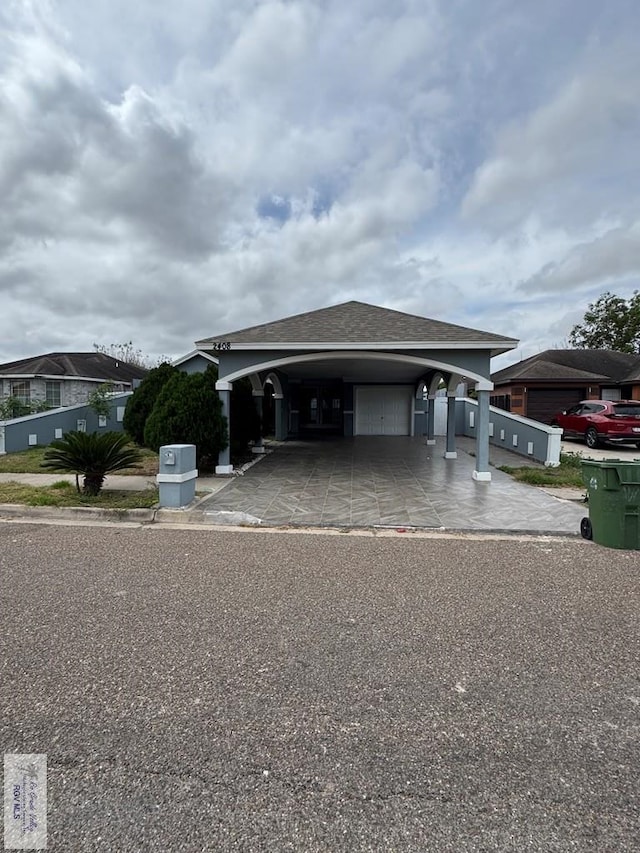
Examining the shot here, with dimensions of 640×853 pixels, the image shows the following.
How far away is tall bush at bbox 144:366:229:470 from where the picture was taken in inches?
380

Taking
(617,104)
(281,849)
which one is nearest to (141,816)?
(281,849)

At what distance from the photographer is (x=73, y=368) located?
20.4 m

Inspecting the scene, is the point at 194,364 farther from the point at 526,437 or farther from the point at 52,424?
the point at 526,437

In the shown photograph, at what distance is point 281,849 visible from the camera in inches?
→ 66.9

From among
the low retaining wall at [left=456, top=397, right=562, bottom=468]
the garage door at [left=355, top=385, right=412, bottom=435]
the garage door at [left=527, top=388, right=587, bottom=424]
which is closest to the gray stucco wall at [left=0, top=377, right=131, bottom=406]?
the garage door at [left=355, top=385, right=412, bottom=435]

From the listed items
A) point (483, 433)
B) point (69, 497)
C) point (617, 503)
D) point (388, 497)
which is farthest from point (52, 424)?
point (617, 503)

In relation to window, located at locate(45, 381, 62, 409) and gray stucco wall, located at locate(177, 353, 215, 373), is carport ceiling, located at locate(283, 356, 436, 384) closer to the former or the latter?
gray stucco wall, located at locate(177, 353, 215, 373)

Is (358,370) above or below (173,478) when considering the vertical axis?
above

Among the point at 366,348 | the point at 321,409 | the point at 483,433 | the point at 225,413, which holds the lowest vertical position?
the point at 483,433

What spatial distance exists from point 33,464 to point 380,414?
12.6 metres

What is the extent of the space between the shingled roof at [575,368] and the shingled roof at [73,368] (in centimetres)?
1887

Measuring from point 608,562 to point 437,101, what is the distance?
10.5 meters

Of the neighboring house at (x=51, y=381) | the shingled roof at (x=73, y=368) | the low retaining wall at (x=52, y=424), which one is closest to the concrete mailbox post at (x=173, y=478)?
the low retaining wall at (x=52, y=424)

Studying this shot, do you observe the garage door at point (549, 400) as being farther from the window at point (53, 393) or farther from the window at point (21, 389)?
the window at point (21, 389)
